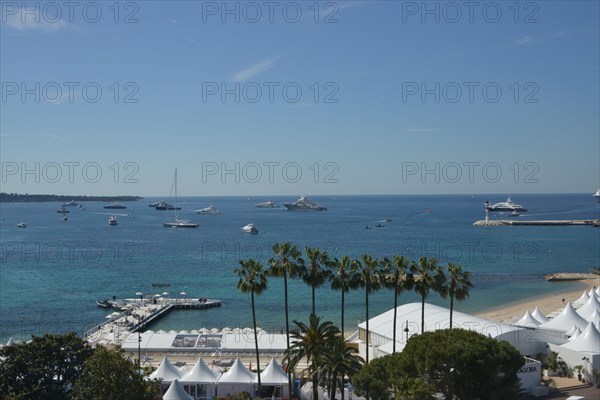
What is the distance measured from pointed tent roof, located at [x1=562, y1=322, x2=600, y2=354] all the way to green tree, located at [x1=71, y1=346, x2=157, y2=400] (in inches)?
1098

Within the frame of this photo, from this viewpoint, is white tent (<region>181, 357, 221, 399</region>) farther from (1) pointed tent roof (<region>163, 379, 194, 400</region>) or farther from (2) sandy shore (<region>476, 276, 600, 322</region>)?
(2) sandy shore (<region>476, 276, 600, 322</region>)

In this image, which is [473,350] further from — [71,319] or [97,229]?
[97,229]

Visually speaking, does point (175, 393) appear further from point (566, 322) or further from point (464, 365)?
point (566, 322)

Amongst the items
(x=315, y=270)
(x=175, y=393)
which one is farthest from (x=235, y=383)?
(x=315, y=270)

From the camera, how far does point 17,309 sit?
7219cm

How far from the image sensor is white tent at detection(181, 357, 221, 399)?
113ft

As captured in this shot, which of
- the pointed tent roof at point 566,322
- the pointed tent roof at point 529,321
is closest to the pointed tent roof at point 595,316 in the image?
the pointed tent roof at point 566,322

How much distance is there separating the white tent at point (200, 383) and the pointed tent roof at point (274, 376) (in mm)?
2719

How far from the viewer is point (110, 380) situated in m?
23.5

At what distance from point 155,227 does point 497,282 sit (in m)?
129

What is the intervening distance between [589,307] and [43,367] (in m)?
48.6

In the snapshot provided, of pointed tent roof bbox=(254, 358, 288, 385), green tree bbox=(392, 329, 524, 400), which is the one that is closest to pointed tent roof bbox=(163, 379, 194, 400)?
pointed tent roof bbox=(254, 358, 288, 385)

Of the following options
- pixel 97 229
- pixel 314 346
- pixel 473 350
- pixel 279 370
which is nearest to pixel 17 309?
pixel 279 370

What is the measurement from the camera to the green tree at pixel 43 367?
25547 mm
